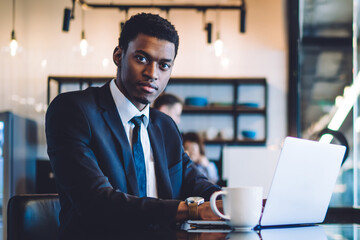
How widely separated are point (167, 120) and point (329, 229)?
70cm

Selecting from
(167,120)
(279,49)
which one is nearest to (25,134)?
(279,49)

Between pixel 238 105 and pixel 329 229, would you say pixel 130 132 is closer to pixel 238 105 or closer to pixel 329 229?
pixel 329 229

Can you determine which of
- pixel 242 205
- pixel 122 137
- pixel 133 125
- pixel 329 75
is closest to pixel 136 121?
pixel 133 125

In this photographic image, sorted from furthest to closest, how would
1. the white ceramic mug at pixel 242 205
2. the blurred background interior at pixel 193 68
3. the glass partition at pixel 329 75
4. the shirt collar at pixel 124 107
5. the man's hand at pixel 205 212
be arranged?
the blurred background interior at pixel 193 68
the glass partition at pixel 329 75
the shirt collar at pixel 124 107
the man's hand at pixel 205 212
the white ceramic mug at pixel 242 205

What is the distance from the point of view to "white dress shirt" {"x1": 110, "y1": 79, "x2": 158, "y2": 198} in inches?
59.6

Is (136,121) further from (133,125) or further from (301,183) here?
(301,183)

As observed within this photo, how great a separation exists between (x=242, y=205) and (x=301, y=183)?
0.18 m

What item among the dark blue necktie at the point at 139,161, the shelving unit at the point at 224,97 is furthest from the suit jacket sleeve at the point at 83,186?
the shelving unit at the point at 224,97

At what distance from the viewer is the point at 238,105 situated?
591 centimetres

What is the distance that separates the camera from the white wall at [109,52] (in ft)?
20.2

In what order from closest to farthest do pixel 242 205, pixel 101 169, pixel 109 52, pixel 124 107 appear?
pixel 242 205 < pixel 101 169 < pixel 124 107 < pixel 109 52

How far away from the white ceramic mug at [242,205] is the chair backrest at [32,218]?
1.65 ft

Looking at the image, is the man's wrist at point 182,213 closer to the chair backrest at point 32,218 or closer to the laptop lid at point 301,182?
the laptop lid at point 301,182

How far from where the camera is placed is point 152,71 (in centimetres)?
143
